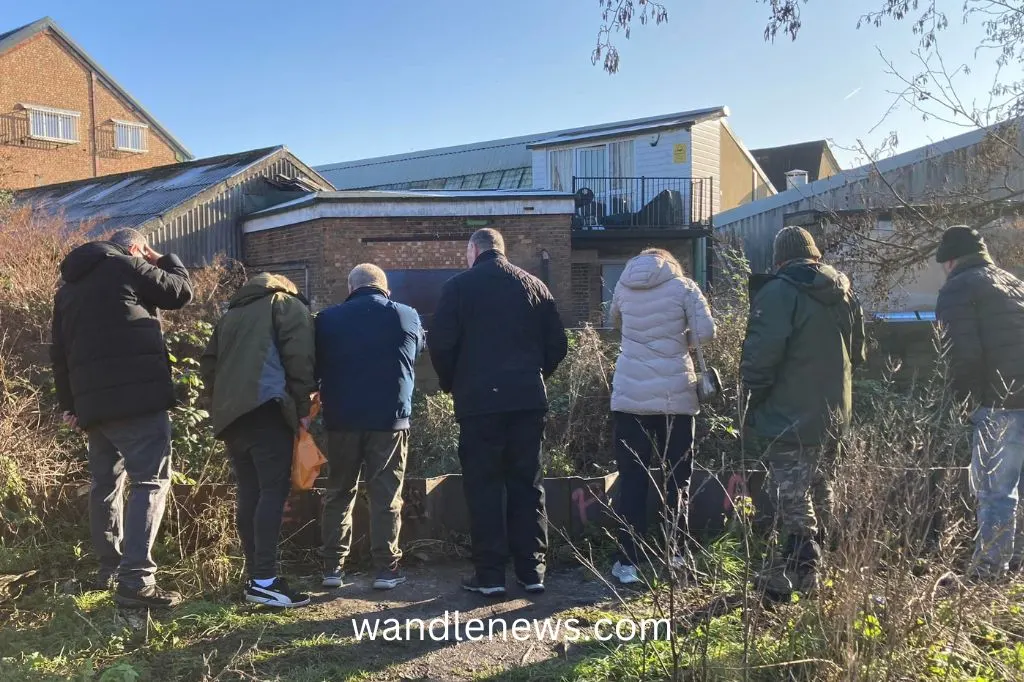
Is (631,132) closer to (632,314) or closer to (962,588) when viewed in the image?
(632,314)

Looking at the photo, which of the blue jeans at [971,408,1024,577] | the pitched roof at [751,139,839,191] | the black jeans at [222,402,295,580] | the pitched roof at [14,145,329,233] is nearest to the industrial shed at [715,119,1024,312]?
the blue jeans at [971,408,1024,577]

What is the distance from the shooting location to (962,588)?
2.46 m

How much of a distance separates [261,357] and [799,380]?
2.61 m

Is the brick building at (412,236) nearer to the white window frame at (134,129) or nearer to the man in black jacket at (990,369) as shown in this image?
the man in black jacket at (990,369)

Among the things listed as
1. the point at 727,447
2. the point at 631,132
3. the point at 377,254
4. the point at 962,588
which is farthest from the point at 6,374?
the point at 631,132

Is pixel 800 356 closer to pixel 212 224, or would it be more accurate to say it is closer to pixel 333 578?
pixel 333 578

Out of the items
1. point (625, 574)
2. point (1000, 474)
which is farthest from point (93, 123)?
point (1000, 474)

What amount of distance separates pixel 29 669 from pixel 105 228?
14656mm

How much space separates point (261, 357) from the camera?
12.1 feet

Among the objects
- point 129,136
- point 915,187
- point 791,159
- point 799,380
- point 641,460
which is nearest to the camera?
point 799,380

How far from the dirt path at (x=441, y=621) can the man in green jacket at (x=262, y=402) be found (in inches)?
11.2

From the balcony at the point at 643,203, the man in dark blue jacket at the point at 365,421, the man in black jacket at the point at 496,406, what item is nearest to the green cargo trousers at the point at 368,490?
the man in dark blue jacket at the point at 365,421

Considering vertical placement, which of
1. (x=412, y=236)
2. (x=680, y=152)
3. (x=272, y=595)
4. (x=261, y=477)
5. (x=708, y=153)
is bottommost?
(x=272, y=595)

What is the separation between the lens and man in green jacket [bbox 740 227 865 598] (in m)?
3.57
